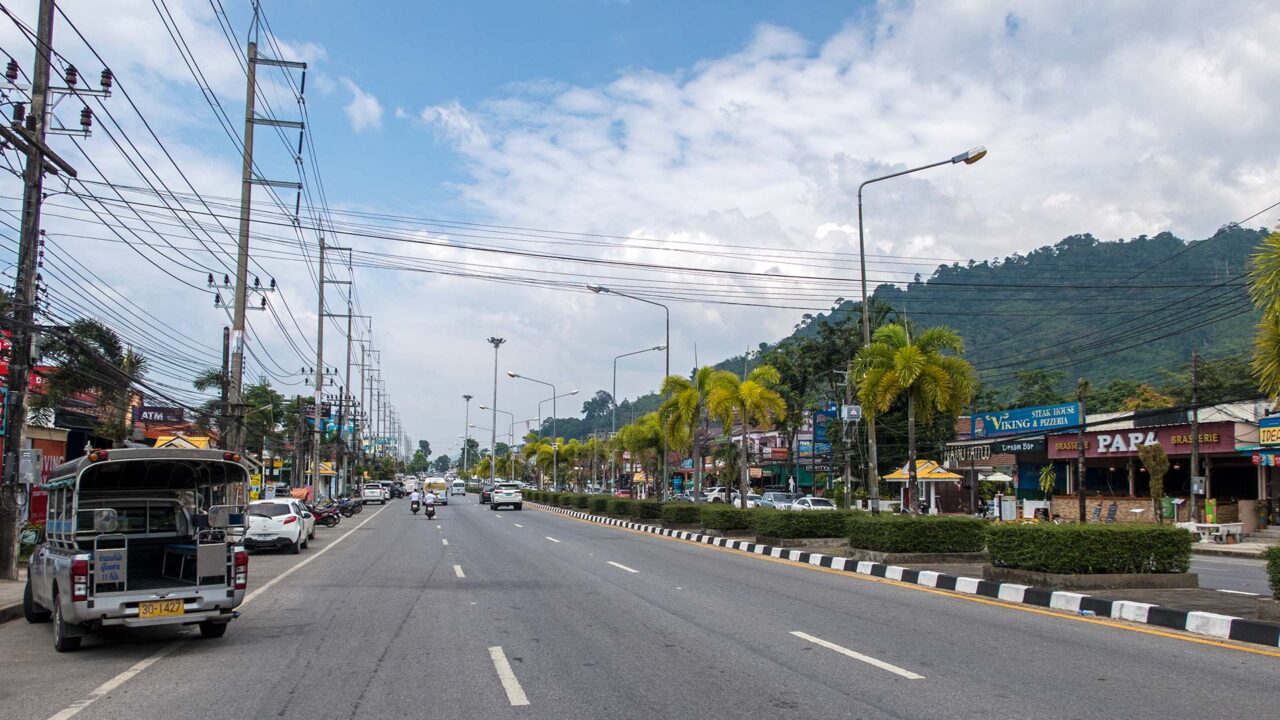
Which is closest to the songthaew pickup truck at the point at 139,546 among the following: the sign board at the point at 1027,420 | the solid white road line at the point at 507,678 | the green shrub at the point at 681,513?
the solid white road line at the point at 507,678

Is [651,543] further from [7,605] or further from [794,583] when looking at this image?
[7,605]

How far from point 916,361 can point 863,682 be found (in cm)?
1322

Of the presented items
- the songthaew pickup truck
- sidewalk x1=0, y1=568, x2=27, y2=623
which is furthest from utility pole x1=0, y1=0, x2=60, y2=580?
the songthaew pickup truck

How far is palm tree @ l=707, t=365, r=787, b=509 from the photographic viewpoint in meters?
29.6

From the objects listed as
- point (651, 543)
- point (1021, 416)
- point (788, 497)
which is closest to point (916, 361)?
point (651, 543)

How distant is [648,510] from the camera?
123ft

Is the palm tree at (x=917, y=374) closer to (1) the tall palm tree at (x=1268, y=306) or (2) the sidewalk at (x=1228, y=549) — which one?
(1) the tall palm tree at (x=1268, y=306)

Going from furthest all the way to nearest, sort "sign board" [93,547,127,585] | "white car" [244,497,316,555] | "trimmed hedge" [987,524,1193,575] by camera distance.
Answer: "white car" [244,497,316,555] < "trimmed hedge" [987,524,1193,575] < "sign board" [93,547,127,585]

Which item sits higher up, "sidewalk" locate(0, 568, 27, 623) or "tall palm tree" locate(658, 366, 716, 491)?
"tall palm tree" locate(658, 366, 716, 491)

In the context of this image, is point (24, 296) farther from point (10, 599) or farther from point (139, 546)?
point (139, 546)

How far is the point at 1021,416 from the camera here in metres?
45.1

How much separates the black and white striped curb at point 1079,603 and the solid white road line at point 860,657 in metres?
4.40

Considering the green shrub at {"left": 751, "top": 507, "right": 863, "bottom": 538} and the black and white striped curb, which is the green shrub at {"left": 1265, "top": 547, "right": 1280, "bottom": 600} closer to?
the black and white striped curb

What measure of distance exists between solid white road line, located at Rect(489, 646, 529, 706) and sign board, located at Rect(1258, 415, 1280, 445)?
30.9m
